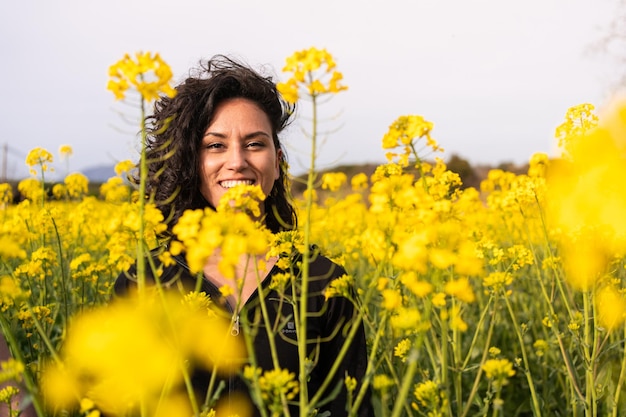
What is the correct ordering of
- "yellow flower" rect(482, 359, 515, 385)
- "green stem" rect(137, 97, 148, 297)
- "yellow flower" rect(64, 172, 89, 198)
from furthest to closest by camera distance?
"yellow flower" rect(64, 172, 89, 198)
"yellow flower" rect(482, 359, 515, 385)
"green stem" rect(137, 97, 148, 297)

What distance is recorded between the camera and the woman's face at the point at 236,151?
7.50ft

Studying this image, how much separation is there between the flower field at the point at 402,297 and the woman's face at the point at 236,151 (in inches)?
12.2

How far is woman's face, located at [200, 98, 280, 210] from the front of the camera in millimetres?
2287

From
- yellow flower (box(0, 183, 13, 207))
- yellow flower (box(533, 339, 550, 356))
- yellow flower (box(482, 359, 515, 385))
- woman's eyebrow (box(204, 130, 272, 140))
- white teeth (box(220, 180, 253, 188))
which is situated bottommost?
yellow flower (box(533, 339, 550, 356))

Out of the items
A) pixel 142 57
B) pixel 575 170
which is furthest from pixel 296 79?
pixel 575 170

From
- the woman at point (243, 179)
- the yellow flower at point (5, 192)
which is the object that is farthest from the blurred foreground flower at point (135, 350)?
the yellow flower at point (5, 192)

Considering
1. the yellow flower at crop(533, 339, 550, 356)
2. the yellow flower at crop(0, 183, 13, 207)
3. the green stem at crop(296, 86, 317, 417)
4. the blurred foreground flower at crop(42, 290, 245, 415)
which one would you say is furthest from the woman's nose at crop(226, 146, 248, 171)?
the yellow flower at crop(0, 183, 13, 207)

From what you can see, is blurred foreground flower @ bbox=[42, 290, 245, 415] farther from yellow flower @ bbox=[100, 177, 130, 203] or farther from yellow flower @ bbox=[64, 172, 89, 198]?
yellow flower @ bbox=[64, 172, 89, 198]

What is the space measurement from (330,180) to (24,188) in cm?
282

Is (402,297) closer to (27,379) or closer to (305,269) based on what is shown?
(305,269)

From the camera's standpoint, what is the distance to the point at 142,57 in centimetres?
114

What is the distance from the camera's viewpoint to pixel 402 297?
171 cm

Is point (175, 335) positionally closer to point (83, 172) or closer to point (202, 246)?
point (202, 246)

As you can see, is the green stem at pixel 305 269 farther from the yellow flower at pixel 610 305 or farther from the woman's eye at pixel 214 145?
the yellow flower at pixel 610 305
